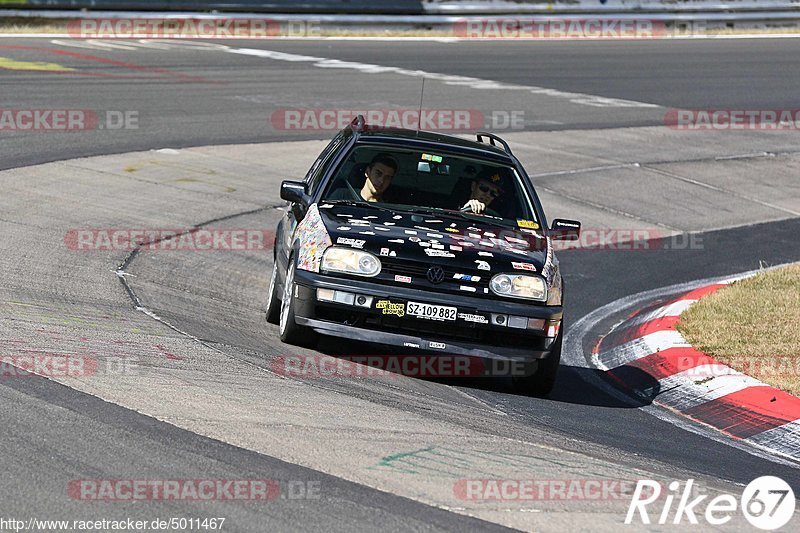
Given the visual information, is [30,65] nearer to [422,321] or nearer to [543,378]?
[422,321]

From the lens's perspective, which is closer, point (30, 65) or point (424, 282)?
point (424, 282)

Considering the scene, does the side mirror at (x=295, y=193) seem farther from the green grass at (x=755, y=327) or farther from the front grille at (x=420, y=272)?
the green grass at (x=755, y=327)

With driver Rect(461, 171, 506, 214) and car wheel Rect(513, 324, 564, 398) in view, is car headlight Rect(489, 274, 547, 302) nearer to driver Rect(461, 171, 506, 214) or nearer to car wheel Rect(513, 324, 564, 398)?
car wheel Rect(513, 324, 564, 398)

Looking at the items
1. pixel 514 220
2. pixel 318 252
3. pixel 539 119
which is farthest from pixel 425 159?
pixel 539 119

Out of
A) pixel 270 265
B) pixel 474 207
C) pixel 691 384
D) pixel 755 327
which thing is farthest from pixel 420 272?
pixel 270 265

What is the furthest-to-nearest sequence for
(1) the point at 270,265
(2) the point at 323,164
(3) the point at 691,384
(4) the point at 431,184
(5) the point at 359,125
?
1. (1) the point at 270,265
2. (5) the point at 359,125
3. (2) the point at 323,164
4. (4) the point at 431,184
5. (3) the point at 691,384

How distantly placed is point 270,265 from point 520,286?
4.28 m

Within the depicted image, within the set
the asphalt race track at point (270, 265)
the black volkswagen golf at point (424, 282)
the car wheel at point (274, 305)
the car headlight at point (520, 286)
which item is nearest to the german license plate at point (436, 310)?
the black volkswagen golf at point (424, 282)

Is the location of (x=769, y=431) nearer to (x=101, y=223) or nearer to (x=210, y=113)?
(x=101, y=223)

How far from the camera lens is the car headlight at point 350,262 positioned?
809 centimetres

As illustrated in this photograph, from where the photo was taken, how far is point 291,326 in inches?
329

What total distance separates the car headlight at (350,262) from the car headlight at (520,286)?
75cm

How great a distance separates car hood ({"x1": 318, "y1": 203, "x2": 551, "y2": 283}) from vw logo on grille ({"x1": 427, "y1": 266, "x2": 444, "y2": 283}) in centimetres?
3

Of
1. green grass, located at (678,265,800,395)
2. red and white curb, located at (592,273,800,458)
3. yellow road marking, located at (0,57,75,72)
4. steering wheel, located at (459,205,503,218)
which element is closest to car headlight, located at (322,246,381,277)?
steering wheel, located at (459,205,503,218)
